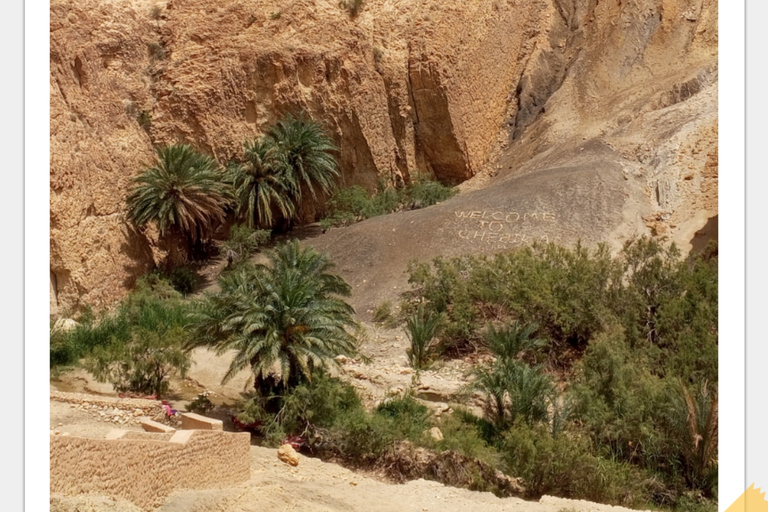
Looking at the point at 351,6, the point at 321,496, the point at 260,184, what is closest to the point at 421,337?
the point at 321,496

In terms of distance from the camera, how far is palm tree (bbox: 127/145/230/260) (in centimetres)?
2648

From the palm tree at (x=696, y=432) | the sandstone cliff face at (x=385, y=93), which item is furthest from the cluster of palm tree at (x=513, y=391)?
the sandstone cliff face at (x=385, y=93)

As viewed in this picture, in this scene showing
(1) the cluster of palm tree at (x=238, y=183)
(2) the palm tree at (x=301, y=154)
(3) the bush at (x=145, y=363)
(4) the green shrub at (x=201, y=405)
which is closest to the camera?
(4) the green shrub at (x=201, y=405)

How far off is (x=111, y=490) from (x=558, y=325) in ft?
40.4

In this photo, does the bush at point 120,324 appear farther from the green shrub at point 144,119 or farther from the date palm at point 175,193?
the green shrub at point 144,119

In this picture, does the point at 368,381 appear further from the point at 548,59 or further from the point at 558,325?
the point at 548,59

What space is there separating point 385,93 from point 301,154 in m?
5.43

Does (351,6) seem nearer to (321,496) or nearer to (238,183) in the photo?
(238,183)

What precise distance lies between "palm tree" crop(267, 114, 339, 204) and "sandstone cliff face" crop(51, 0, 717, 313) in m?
1.37

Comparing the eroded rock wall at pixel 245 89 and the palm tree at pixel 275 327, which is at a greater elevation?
the eroded rock wall at pixel 245 89

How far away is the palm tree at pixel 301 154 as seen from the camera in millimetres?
29812

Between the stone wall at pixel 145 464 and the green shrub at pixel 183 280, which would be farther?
the green shrub at pixel 183 280
